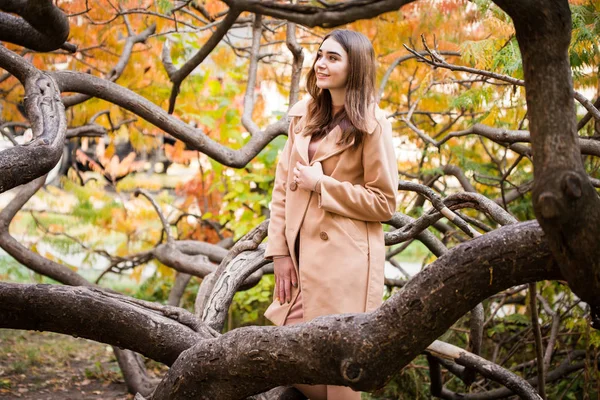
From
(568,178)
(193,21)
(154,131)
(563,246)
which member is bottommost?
(563,246)

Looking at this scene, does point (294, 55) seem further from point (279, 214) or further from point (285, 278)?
point (285, 278)

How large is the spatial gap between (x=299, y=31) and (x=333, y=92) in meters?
4.36

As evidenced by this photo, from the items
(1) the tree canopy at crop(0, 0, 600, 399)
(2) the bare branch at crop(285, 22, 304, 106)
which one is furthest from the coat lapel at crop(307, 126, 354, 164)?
(2) the bare branch at crop(285, 22, 304, 106)

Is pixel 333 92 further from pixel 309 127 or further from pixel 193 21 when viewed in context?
pixel 193 21

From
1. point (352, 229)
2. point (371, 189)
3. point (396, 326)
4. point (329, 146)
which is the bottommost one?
point (396, 326)

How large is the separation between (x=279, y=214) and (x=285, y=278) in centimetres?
25

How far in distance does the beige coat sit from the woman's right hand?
29 mm

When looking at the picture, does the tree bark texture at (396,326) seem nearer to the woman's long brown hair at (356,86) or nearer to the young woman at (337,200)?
the young woman at (337,200)

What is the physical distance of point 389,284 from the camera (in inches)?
215

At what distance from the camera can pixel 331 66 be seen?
266cm

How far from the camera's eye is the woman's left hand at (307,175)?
2.62 m

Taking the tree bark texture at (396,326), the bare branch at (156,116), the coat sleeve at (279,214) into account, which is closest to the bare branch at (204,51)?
the bare branch at (156,116)

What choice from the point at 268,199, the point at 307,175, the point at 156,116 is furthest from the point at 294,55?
the point at 307,175

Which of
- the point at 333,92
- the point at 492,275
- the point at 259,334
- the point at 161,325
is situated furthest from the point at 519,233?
the point at 161,325
